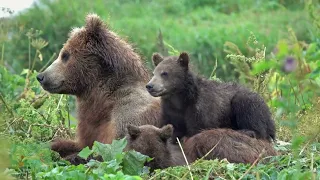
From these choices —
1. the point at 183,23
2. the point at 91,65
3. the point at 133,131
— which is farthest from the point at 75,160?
the point at 183,23

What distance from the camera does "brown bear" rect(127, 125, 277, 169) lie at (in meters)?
7.06

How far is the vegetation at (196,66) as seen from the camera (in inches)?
234

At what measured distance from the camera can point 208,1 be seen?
22.4 meters

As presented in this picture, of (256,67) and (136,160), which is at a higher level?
(256,67)

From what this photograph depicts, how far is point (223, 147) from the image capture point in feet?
24.1

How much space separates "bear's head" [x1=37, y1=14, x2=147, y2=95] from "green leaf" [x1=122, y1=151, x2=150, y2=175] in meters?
1.64

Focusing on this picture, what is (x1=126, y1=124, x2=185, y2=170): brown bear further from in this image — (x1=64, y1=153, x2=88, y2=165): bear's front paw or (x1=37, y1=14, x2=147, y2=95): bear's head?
(x1=37, y1=14, x2=147, y2=95): bear's head

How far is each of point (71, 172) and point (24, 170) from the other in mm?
773

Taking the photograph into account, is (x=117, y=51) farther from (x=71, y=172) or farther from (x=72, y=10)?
(x=72, y=10)

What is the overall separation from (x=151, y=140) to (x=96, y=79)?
1.29 metres

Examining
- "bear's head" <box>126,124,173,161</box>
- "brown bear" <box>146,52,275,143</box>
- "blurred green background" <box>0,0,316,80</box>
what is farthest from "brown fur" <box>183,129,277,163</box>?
"blurred green background" <box>0,0,316,80</box>

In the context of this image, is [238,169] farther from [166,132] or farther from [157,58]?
[157,58]

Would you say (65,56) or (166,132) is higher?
(65,56)

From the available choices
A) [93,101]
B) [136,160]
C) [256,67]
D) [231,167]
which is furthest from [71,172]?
[93,101]
